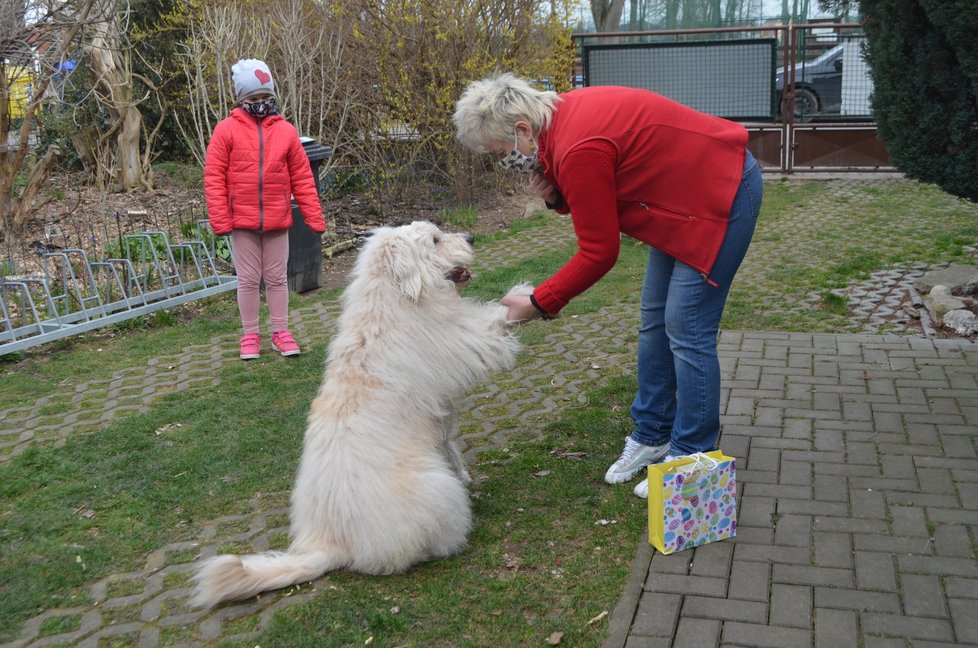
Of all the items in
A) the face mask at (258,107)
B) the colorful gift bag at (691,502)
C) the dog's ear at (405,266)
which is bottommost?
the colorful gift bag at (691,502)

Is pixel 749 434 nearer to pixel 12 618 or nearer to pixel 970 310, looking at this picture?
pixel 970 310

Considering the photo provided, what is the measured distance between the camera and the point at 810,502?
404cm

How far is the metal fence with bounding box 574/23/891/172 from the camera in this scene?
13.4 m

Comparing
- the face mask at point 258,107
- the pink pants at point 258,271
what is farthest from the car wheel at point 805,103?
the pink pants at point 258,271

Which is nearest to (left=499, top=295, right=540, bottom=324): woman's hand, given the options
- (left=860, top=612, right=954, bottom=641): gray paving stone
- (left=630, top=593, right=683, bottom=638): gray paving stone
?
(left=630, top=593, right=683, bottom=638): gray paving stone

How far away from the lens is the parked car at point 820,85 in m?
13.8

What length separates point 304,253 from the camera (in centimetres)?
860

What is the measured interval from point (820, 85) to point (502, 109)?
39.3 feet

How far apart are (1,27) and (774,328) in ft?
24.6

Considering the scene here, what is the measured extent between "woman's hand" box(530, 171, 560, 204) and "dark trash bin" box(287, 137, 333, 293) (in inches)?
197

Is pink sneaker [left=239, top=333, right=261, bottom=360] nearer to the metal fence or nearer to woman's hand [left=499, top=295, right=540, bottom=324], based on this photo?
woman's hand [left=499, top=295, right=540, bottom=324]

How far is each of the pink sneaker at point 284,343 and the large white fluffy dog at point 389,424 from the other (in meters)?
2.90

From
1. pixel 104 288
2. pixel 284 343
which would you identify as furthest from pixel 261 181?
pixel 104 288

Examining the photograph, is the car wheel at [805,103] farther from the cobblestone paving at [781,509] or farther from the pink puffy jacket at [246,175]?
the pink puffy jacket at [246,175]
